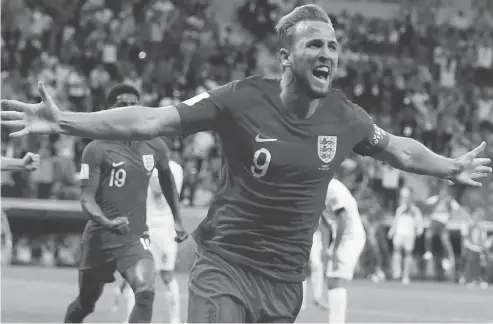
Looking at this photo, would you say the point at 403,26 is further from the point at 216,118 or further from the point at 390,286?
the point at 216,118

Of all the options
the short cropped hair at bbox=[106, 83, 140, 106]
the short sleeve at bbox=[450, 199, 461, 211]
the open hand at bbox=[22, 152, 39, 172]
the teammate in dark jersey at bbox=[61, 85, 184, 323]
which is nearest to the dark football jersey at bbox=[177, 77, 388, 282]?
the open hand at bbox=[22, 152, 39, 172]

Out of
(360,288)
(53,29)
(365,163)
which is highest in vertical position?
(53,29)

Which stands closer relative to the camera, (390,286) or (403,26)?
(390,286)

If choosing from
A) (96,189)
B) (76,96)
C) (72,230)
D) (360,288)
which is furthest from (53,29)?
(96,189)

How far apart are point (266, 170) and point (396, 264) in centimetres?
2370

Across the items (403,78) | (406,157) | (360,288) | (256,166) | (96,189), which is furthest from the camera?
(403,78)

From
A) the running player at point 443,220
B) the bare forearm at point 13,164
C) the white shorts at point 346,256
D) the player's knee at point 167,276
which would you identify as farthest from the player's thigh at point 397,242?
the bare forearm at point 13,164

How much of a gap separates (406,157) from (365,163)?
78.0ft

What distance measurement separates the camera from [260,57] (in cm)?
3256

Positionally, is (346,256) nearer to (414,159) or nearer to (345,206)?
(345,206)

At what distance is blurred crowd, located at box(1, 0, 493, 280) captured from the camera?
1057 inches

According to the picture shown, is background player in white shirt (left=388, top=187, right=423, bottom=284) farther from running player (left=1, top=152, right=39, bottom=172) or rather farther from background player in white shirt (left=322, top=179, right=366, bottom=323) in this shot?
running player (left=1, top=152, right=39, bottom=172)

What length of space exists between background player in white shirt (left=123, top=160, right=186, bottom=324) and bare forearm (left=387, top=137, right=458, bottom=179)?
694cm

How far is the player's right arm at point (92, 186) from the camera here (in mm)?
10297
